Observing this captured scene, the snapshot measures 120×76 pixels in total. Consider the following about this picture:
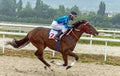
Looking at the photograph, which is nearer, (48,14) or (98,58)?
(98,58)

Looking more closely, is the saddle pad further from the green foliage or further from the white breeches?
the green foliage

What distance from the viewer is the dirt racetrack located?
10211 mm

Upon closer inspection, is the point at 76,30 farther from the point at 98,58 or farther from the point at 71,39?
the point at 98,58

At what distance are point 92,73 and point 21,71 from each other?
1969 mm

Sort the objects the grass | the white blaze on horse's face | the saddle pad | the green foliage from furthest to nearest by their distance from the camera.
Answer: the green foliage, the grass, the white blaze on horse's face, the saddle pad

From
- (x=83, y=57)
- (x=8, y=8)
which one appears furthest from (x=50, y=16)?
(x=83, y=57)

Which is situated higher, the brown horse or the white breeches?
the white breeches

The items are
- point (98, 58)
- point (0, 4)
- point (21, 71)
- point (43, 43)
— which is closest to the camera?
point (21, 71)

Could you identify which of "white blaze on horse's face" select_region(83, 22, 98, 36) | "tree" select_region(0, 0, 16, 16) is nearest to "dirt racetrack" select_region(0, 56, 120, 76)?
"white blaze on horse's face" select_region(83, 22, 98, 36)

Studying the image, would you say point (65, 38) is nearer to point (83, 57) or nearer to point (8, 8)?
point (83, 57)

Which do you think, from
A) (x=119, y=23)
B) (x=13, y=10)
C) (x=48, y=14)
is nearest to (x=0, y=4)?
(x=13, y=10)

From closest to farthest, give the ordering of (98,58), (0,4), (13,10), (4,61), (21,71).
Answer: (21,71) → (4,61) → (98,58) → (13,10) → (0,4)

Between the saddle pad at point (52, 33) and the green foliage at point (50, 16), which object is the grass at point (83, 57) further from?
the green foliage at point (50, 16)

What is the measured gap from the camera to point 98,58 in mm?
14297
